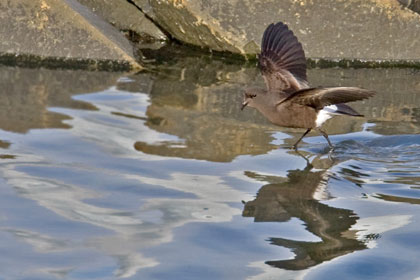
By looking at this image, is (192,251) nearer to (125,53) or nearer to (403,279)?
(403,279)

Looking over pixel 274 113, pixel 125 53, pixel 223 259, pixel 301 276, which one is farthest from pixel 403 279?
pixel 125 53

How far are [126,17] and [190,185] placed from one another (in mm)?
5026

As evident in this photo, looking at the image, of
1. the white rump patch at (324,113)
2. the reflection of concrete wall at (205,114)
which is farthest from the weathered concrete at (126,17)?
the white rump patch at (324,113)

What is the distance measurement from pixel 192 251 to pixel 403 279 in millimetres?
963

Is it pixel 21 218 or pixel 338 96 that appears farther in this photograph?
pixel 338 96

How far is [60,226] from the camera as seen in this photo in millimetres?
4770

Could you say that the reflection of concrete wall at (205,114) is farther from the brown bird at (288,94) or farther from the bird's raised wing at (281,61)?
the bird's raised wing at (281,61)

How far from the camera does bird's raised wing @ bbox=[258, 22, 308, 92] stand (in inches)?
271

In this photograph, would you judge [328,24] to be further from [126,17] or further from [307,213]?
[307,213]

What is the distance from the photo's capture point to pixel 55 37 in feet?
28.3

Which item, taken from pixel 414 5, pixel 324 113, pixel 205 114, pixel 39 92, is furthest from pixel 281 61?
pixel 414 5

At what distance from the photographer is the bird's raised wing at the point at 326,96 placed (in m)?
5.80

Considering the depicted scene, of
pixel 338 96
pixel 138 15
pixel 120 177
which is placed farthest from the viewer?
pixel 138 15

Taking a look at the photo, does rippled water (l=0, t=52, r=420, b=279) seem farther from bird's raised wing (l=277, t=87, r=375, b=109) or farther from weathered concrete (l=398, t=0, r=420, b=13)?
weathered concrete (l=398, t=0, r=420, b=13)
